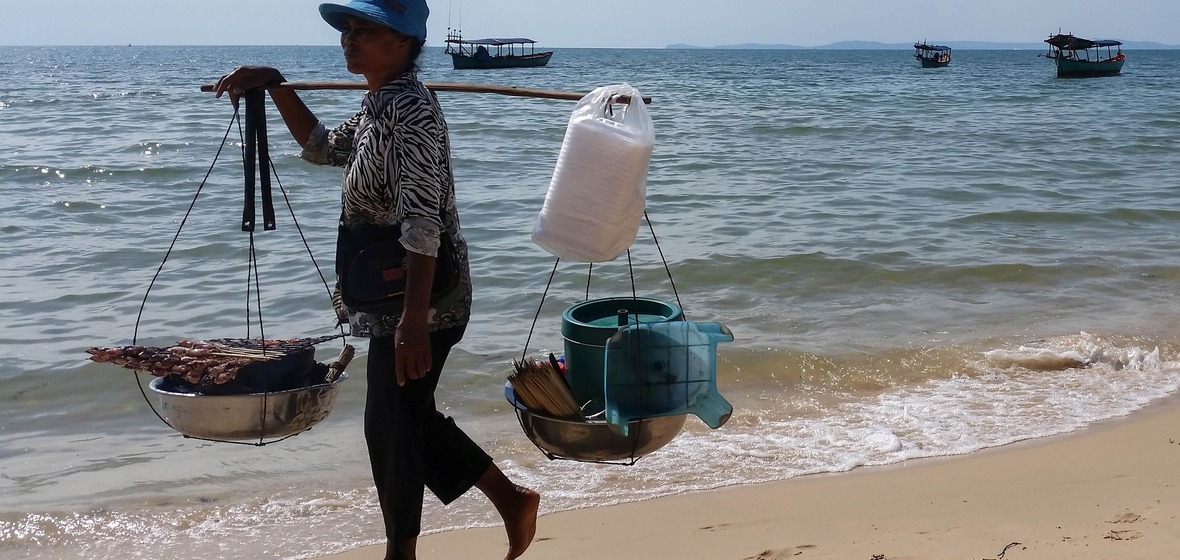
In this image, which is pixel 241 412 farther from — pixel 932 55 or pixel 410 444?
pixel 932 55

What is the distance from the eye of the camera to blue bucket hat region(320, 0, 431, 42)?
2221 mm

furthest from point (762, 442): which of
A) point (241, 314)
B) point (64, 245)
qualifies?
point (64, 245)

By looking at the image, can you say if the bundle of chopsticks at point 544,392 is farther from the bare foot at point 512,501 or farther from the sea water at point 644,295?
the sea water at point 644,295

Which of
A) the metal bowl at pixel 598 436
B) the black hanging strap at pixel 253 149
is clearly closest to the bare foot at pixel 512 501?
the metal bowl at pixel 598 436

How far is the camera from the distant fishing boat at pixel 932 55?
6034 cm

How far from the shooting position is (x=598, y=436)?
2.42 metres

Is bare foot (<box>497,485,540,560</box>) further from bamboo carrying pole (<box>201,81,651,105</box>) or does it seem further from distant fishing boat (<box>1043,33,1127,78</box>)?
distant fishing boat (<box>1043,33,1127,78</box>)

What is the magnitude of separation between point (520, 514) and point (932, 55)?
211ft

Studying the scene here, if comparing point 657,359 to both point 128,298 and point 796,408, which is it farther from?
point 128,298

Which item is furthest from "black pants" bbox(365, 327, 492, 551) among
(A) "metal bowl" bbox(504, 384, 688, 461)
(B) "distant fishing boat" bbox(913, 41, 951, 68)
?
(B) "distant fishing boat" bbox(913, 41, 951, 68)

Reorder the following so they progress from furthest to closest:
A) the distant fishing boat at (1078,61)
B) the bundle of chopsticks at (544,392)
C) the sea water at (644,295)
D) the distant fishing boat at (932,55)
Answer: the distant fishing boat at (932,55) < the distant fishing boat at (1078,61) < the sea water at (644,295) < the bundle of chopsticks at (544,392)

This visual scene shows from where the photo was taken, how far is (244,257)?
7785 millimetres

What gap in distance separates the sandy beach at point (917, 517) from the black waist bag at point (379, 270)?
1258mm

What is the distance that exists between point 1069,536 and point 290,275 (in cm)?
547
